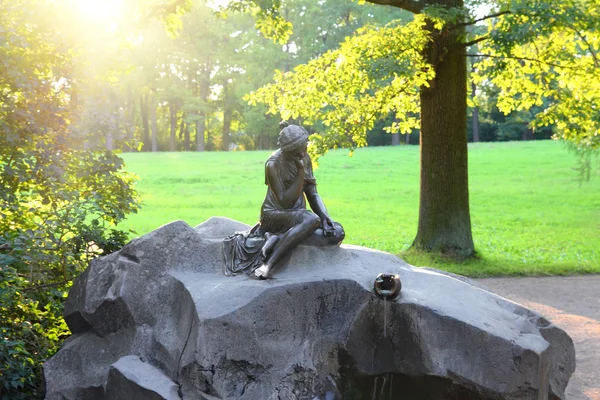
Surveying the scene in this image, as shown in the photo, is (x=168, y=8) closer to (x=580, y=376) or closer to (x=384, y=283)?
(x=384, y=283)

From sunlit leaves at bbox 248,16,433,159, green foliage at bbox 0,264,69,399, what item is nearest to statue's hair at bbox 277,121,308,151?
green foliage at bbox 0,264,69,399

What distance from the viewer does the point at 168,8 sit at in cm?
1278

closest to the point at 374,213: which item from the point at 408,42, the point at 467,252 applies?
the point at 467,252

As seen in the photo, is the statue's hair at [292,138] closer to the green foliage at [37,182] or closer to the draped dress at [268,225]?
the draped dress at [268,225]

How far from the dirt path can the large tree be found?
153cm

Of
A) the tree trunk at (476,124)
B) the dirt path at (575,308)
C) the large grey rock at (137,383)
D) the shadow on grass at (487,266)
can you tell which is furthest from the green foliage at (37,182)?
the tree trunk at (476,124)

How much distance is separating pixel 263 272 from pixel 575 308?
21.0ft

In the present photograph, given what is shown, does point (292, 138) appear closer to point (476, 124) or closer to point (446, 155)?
point (446, 155)

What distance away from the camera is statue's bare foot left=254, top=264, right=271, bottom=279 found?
22.0ft

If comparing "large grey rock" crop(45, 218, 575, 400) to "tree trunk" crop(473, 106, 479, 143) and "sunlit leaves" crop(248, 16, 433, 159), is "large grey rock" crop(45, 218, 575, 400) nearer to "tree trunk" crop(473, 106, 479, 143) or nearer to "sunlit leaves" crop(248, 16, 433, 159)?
"sunlit leaves" crop(248, 16, 433, 159)

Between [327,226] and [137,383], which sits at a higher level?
[327,226]

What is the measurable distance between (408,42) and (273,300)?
23.2 feet

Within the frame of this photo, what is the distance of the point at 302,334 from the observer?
254 inches

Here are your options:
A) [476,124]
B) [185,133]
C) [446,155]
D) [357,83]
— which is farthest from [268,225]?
[185,133]
